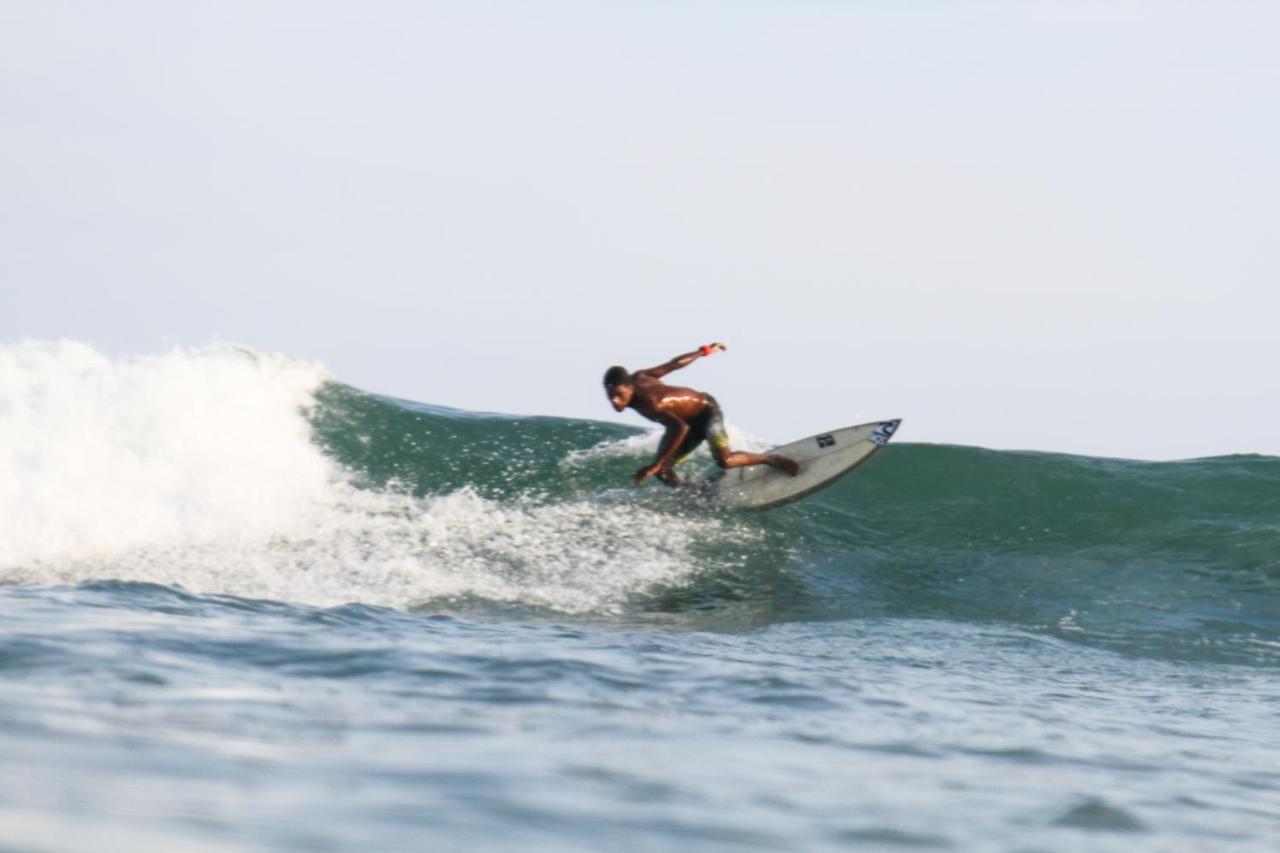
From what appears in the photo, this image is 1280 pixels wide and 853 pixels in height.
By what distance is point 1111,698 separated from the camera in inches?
292

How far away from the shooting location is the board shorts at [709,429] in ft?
39.9

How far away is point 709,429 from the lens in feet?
40.0

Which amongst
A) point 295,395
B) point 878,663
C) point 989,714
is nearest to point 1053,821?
point 989,714

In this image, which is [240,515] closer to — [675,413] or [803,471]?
[675,413]

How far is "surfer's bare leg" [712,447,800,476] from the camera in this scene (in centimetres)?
1220

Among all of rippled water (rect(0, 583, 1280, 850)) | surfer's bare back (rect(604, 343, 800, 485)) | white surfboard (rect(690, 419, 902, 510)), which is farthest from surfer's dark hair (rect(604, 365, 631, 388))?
rippled water (rect(0, 583, 1280, 850))

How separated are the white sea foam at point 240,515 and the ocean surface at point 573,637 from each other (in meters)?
0.05

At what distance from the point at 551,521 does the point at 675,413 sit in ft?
4.90

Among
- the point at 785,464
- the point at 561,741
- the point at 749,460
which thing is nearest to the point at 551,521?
the point at 749,460

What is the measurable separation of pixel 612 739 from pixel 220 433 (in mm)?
9987

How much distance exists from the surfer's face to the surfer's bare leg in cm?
102

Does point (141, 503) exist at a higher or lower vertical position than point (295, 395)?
lower

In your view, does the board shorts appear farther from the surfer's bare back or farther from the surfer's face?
the surfer's face

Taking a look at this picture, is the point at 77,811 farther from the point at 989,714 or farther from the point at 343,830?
the point at 989,714
